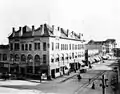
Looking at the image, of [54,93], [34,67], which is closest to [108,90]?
[54,93]

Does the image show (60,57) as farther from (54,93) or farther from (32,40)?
(54,93)

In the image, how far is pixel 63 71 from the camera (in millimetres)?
45469

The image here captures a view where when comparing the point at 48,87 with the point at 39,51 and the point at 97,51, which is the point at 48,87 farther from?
the point at 97,51

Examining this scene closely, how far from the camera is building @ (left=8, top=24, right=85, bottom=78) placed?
3981cm

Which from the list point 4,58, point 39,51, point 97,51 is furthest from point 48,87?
point 97,51

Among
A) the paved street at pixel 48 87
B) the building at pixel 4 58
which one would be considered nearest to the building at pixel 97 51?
the building at pixel 4 58

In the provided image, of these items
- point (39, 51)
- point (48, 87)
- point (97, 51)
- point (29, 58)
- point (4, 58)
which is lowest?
point (48, 87)

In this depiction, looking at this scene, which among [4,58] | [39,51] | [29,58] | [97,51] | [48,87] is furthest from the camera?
[97,51]

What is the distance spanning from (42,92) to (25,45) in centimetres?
1816

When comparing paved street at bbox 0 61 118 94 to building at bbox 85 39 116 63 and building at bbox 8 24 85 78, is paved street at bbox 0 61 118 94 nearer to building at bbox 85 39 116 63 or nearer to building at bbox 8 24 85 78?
building at bbox 8 24 85 78

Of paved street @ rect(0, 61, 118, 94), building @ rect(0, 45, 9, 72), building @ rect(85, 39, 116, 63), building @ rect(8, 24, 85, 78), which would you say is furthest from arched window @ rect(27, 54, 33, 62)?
building @ rect(85, 39, 116, 63)

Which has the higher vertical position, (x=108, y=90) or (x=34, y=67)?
(x=34, y=67)

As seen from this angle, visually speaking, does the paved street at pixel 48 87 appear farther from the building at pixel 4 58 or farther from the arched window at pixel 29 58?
the building at pixel 4 58

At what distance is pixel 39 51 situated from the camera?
132 ft
